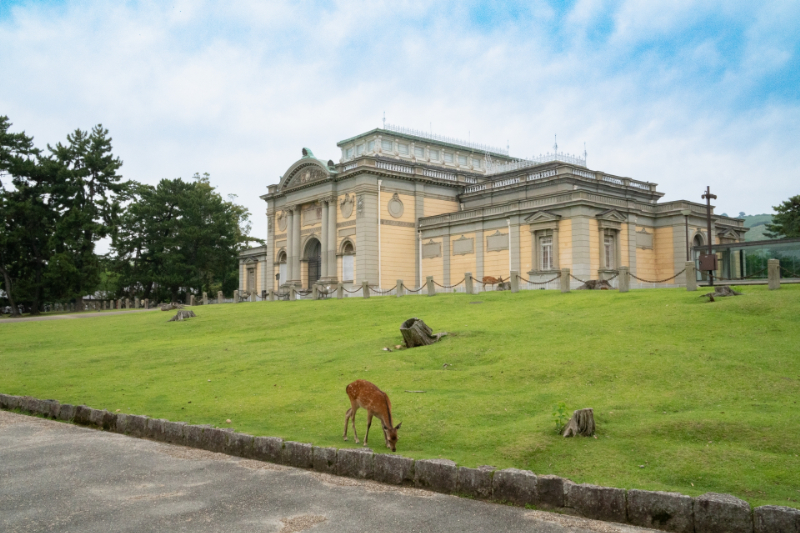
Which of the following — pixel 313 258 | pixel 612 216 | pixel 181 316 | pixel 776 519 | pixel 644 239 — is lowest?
pixel 776 519

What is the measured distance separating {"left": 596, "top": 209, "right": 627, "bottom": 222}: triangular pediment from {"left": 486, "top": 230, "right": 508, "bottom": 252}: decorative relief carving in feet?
19.8

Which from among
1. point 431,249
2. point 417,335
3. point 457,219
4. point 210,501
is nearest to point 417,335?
→ point 417,335

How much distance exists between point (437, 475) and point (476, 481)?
531 mm

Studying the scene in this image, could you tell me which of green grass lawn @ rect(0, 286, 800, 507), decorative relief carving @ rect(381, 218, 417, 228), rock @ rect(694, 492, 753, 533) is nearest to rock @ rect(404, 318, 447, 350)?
green grass lawn @ rect(0, 286, 800, 507)

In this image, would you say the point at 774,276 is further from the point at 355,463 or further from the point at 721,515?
the point at 355,463

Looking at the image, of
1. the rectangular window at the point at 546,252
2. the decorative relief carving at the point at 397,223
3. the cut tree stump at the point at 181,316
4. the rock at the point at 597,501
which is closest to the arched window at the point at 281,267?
the decorative relief carving at the point at 397,223

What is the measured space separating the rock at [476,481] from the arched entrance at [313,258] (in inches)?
1635

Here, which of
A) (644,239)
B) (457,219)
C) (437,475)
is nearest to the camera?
(437,475)

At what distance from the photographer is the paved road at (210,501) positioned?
20.5ft

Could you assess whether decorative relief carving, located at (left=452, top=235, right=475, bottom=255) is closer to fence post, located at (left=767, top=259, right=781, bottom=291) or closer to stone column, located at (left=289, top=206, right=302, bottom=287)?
stone column, located at (left=289, top=206, right=302, bottom=287)

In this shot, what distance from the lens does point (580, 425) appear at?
27.1ft

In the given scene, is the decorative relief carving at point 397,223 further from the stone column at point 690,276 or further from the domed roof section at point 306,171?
the stone column at point 690,276

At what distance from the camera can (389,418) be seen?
8.71m

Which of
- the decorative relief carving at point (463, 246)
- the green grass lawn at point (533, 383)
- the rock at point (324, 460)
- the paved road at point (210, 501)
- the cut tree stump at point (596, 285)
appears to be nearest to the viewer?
the paved road at point (210, 501)
